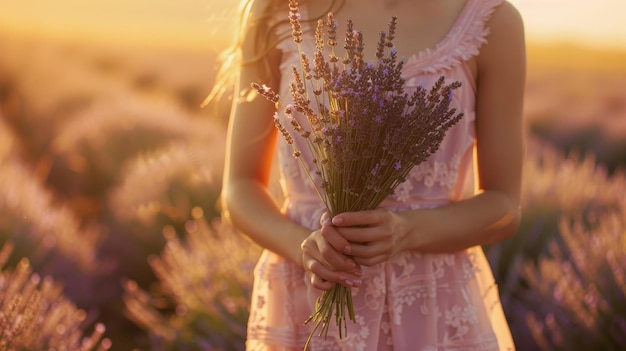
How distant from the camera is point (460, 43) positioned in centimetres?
230

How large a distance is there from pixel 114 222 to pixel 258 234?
486cm

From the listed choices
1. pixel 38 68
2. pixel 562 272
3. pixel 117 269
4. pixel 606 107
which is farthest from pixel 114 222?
pixel 606 107

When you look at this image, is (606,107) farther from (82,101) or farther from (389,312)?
(389,312)

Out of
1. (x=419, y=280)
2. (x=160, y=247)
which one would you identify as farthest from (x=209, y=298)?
(x=419, y=280)

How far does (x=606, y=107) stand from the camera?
60.4 feet

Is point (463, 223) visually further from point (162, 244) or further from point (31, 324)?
point (162, 244)

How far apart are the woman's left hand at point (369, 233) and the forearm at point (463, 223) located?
128mm

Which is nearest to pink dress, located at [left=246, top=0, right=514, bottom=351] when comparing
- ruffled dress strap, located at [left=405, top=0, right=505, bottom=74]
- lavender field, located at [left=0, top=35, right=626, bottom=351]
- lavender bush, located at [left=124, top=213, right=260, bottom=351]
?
ruffled dress strap, located at [left=405, top=0, right=505, bottom=74]

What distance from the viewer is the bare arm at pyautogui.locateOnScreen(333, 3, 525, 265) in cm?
223

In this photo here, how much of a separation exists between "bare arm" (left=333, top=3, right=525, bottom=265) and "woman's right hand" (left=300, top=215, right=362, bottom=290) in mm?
274

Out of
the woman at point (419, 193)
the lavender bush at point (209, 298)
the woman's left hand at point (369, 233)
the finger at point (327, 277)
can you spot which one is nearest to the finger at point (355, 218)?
the woman's left hand at point (369, 233)

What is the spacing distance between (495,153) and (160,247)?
4.42 m

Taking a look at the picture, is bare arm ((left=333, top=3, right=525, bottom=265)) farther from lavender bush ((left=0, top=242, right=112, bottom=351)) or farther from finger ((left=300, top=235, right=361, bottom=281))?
lavender bush ((left=0, top=242, right=112, bottom=351))

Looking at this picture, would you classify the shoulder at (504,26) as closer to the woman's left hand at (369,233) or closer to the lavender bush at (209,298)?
the woman's left hand at (369,233)
